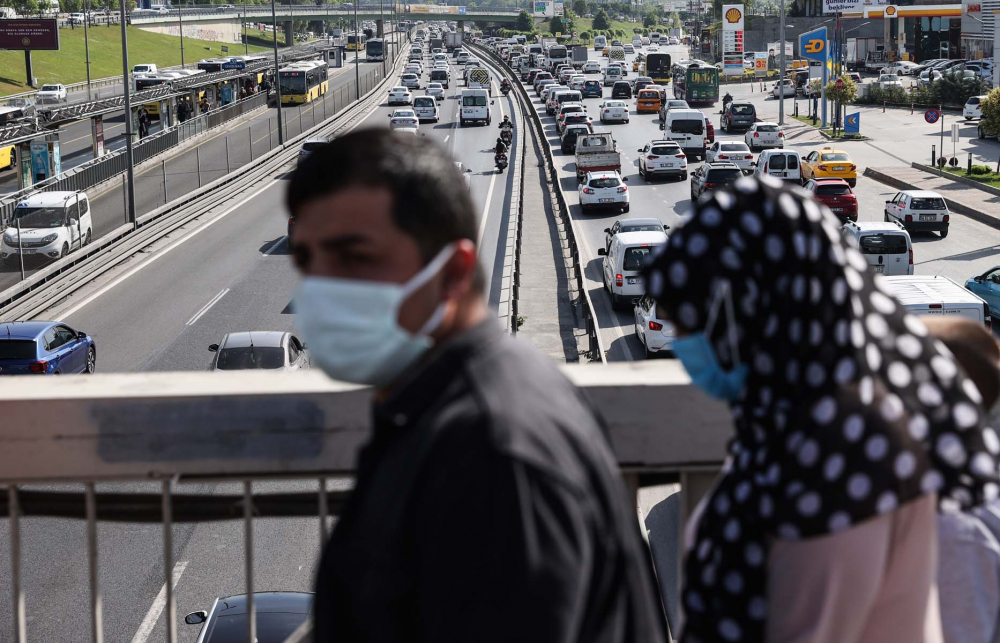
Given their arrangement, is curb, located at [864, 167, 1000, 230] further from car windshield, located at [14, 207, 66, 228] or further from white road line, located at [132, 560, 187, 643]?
white road line, located at [132, 560, 187, 643]

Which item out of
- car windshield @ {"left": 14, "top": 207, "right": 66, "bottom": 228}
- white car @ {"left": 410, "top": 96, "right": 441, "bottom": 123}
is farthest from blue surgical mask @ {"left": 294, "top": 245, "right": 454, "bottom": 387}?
white car @ {"left": 410, "top": 96, "right": 441, "bottom": 123}

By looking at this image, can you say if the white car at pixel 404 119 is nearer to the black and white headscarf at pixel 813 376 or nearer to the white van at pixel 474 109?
the white van at pixel 474 109

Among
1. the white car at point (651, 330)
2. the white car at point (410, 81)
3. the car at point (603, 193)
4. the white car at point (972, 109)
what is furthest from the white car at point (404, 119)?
the white car at point (651, 330)

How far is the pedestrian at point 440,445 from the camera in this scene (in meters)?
1.71

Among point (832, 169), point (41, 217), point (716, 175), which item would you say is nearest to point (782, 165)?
point (832, 169)

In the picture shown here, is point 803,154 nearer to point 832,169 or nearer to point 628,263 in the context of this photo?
point 832,169

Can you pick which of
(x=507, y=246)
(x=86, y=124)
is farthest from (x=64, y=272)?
(x=86, y=124)

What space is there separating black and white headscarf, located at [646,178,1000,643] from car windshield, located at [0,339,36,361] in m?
19.2

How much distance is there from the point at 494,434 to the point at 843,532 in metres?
0.75

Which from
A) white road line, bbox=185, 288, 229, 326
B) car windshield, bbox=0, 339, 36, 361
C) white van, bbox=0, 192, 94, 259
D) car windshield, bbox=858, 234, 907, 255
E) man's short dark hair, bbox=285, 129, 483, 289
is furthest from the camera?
white van, bbox=0, 192, 94, 259

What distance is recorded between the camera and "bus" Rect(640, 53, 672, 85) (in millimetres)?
97062

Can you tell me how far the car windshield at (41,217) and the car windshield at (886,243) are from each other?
18.7 metres

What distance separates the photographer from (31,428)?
310cm

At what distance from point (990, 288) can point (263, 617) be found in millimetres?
18800
